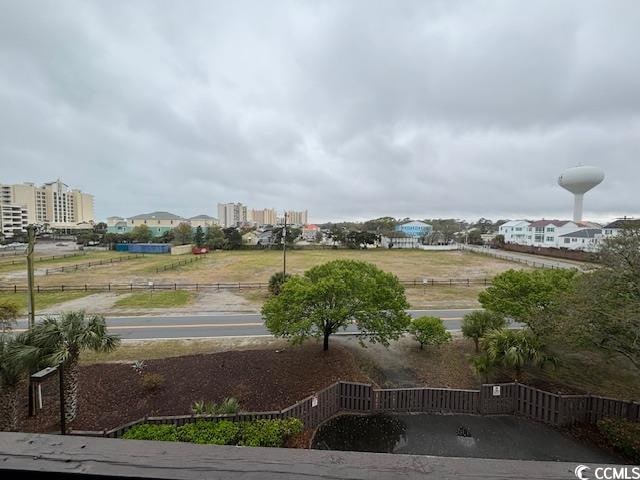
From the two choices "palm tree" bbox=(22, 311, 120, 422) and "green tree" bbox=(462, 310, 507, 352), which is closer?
"palm tree" bbox=(22, 311, 120, 422)

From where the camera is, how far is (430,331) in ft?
47.5

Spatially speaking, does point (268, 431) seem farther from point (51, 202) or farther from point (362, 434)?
point (51, 202)

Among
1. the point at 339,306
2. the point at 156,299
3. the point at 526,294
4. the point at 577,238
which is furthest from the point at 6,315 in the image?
the point at 577,238

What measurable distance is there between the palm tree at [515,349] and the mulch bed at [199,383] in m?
4.69

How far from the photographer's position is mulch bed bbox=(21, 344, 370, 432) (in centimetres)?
1013

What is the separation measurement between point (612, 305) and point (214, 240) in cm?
6639

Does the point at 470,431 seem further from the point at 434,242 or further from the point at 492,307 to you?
the point at 434,242

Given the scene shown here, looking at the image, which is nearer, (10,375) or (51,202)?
(10,375)

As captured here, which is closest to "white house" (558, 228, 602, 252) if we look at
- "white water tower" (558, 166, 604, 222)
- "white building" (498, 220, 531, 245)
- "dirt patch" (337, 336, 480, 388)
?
"white building" (498, 220, 531, 245)

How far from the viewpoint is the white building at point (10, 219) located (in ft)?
314

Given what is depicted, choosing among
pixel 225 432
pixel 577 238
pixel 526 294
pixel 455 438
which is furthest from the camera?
pixel 577 238

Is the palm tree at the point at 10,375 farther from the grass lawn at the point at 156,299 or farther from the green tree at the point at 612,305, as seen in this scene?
the green tree at the point at 612,305

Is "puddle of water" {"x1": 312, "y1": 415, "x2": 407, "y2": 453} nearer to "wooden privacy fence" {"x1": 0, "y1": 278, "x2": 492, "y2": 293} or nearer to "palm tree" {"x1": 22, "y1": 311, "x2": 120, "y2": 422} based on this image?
"palm tree" {"x1": 22, "y1": 311, "x2": 120, "y2": 422}

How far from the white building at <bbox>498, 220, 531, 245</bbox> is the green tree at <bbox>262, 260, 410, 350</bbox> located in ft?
262
